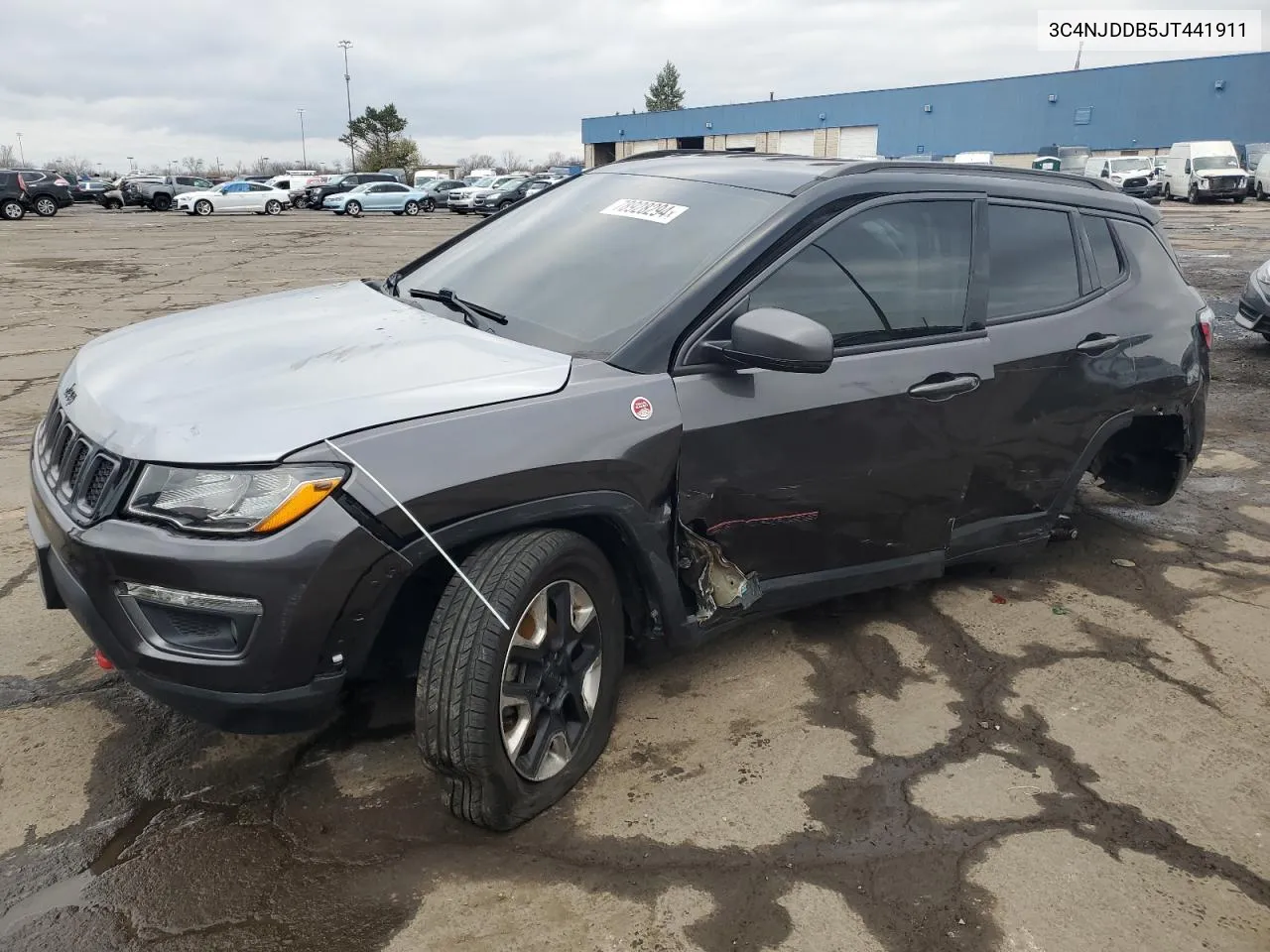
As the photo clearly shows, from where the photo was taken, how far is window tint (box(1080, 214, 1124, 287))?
12.9 ft

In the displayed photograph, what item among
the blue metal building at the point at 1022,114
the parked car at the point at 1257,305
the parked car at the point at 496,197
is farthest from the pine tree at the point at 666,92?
the parked car at the point at 1257,305

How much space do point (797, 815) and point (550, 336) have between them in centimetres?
150

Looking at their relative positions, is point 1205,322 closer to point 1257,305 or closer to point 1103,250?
point 1103,250

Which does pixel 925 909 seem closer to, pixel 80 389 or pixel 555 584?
pixel 555 584

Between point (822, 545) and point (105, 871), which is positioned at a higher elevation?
point (822, 545)

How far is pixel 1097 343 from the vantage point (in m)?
3.78

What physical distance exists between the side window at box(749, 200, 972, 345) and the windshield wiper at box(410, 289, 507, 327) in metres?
0.81

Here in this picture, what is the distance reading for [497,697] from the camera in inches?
92.8

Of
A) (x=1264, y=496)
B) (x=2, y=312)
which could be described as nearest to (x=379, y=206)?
(x=2, y=312)

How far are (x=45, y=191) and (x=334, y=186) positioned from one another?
478 inches

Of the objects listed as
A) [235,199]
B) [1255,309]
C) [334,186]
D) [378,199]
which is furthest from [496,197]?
[1255,309]

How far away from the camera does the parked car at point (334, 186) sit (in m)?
42.4

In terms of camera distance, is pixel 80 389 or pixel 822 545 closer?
pixel 80 389

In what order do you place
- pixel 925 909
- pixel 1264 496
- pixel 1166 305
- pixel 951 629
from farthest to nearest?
pixel 1264 496 < pixel 1166 305 < pixel 951 629 < pixel 925 909
